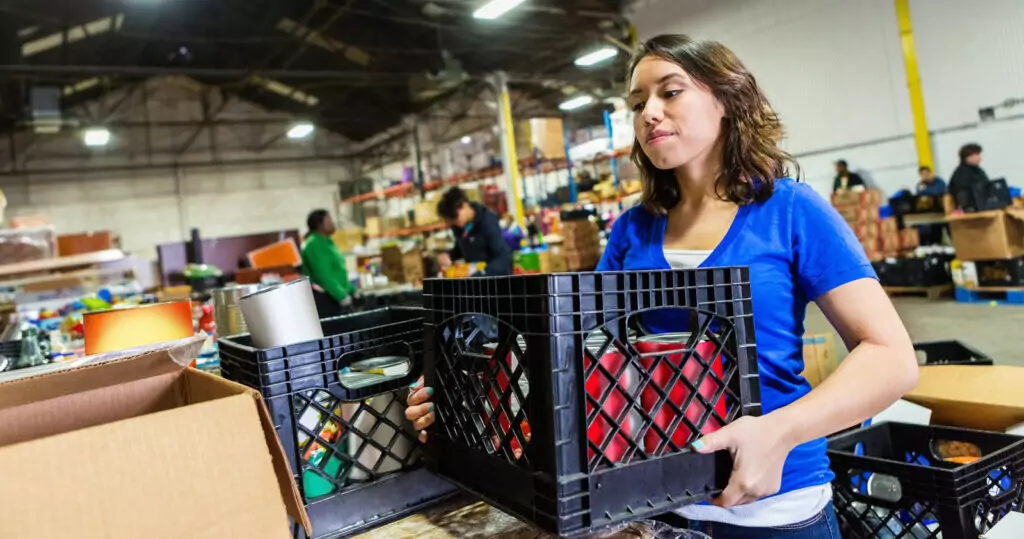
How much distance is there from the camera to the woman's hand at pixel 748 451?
83 centimetres

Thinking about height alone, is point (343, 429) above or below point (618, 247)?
below

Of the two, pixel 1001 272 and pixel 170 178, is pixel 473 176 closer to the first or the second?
pixel 1001 272

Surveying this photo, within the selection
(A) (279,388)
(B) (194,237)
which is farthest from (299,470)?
(B) (194,237)

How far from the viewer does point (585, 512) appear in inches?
29.0

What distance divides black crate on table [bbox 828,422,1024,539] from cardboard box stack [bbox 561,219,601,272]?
677 cm

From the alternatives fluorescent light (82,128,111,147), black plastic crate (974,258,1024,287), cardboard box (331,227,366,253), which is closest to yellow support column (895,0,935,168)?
black plastic crate (974,258,1024,287)

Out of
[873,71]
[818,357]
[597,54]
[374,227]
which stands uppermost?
[597,54]

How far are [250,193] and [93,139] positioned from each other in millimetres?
4143

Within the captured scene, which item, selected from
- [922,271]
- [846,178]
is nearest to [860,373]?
[922,271]

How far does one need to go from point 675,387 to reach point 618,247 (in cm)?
49

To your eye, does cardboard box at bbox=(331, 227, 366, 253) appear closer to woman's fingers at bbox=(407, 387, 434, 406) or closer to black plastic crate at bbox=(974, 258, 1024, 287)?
black plastic crate at bbox=(974, 258, 1024, 287)

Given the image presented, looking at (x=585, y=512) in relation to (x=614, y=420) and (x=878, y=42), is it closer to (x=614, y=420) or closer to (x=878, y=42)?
(x=614, y=420)

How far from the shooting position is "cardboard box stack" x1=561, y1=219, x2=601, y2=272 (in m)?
8.70

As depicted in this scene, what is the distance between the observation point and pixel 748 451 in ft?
2.73
